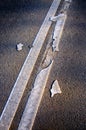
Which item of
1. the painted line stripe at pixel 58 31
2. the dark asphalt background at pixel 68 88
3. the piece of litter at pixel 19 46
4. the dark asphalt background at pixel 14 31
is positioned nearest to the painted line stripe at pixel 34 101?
the dark asphalt background at pixel 68 88

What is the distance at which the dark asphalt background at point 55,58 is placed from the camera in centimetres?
321

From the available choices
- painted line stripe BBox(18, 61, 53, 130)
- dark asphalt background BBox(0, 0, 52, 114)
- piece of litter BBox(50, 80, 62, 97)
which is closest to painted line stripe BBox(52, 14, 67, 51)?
dark asphalt background BBox(0, 0, 52, 114)

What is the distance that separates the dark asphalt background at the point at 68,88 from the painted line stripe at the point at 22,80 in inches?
12.4

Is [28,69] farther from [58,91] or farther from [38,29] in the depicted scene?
[38,29]

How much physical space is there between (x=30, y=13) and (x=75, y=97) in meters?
2.75

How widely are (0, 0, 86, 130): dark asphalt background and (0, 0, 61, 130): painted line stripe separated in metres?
0.09

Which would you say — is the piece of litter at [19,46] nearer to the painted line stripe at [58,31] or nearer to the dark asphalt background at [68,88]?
the painted line stripe at [58,31]

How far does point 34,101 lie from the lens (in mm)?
3404

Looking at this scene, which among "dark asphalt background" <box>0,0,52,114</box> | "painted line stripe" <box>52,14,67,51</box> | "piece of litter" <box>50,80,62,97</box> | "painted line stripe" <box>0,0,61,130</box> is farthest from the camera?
"painted line stripe" <box>52,14,67,51</box>

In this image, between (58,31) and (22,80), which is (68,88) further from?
(58,31)

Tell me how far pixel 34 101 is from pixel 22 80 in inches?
19.0

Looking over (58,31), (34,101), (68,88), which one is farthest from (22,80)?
(58,31)

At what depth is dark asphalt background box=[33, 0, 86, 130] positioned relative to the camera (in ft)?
10.3

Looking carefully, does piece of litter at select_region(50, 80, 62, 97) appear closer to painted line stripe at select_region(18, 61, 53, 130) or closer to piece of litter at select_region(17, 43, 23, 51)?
painted line stripe at select_region(18, 61, 53, 130)
